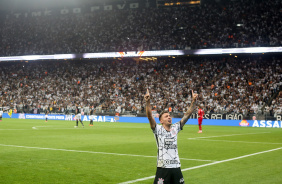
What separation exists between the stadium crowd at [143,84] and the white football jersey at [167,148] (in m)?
36.2

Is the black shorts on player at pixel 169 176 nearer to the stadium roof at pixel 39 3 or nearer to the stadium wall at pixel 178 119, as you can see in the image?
the stadium wall at pixel 178 119

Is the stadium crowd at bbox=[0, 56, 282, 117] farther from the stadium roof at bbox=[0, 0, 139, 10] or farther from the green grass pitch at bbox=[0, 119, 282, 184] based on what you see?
the green grass pitch at bbox=[0, 119, 282, 184]

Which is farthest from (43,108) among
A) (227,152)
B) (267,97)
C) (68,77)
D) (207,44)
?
(227,152)

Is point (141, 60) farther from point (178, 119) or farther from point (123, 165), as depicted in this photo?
point (123, 165)

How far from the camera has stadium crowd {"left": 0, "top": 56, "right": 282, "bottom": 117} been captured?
46000 mm

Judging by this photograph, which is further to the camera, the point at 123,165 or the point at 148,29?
the point at 148,29

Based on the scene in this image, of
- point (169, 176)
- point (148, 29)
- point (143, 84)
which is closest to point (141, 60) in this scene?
point (148, 29)

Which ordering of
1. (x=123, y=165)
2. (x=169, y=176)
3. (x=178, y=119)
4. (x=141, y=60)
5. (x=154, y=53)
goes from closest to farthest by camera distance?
1. (x=169, y=176)
2. (x=123, y=165)
3. (x=178, y=119)
4. (x=154, y=53)
5. (x=141, y=60)

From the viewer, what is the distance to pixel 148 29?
5722 centimetres

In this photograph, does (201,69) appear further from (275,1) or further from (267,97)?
(275,1)

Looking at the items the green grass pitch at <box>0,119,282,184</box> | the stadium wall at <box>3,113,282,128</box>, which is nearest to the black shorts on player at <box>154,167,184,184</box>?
the green grass pitch at <box>0,119,282,184</box>

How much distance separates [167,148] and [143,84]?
47627 millimetres

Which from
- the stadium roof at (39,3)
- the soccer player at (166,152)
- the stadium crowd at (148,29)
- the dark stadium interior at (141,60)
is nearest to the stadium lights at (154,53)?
the dark stadium interior at (141,60)

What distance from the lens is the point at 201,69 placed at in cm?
5247
